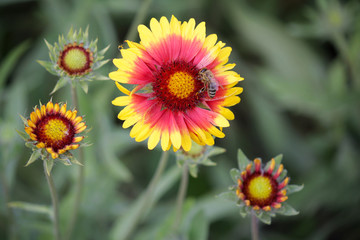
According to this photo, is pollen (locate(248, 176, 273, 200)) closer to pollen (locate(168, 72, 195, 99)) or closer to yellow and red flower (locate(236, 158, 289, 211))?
yellow and red flower (locate(236, 158, 289, 211))

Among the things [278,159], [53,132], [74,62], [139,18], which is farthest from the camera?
[139,18]

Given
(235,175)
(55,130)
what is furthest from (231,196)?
(55,130)

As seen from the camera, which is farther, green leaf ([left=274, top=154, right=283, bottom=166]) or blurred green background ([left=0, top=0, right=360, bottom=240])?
blurred green background ([left=0, top=0, right=360, bottom=240])

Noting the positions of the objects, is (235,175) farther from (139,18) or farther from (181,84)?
(139,18)

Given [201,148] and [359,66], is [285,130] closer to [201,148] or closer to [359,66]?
[359,66]

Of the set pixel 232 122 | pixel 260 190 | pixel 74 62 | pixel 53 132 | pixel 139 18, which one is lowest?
pixel 53 132

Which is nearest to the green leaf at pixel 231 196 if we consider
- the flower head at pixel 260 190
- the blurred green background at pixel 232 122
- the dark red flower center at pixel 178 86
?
the flower head at pixel 260 190

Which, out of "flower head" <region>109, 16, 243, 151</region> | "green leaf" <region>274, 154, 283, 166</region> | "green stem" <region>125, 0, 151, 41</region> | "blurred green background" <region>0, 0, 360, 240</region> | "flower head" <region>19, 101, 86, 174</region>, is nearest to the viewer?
"flower head" <region>19, 101, 86, 174</region>

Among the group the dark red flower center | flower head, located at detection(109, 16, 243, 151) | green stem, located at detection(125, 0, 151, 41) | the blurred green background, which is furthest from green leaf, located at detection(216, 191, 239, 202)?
green stem, located at detection(125, 0, 151, 41)
